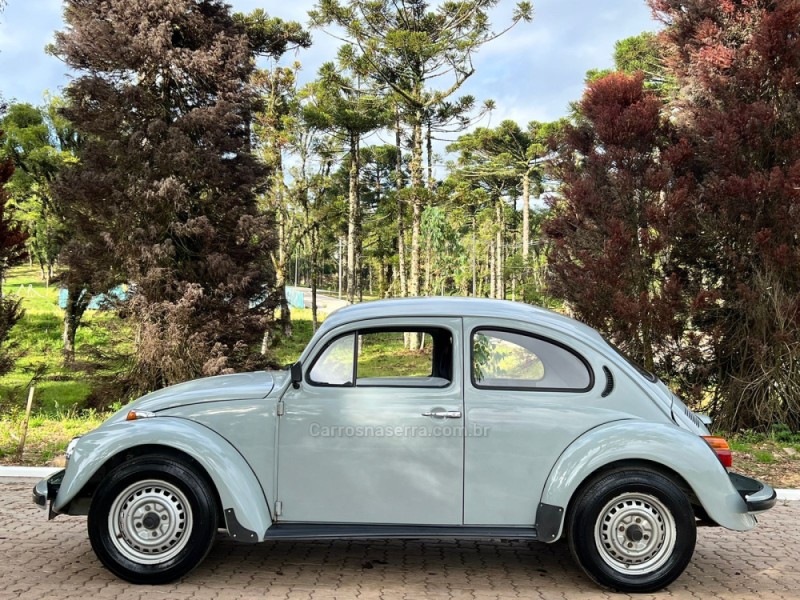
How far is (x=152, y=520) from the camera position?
13.5ft

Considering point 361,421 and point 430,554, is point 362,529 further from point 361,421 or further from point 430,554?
point 430,554

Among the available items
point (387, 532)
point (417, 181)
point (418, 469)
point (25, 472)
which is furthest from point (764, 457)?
point (417, 181)

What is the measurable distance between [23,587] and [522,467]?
3130mm

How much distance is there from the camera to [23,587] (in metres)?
4.02

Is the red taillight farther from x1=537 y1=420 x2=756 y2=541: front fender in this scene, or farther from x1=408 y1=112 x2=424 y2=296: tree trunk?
x1=408 y1=112 x2=424 y2=296: tree trunk

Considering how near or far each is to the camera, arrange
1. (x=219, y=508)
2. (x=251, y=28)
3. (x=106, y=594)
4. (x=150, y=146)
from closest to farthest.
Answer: (x=106, y=594)
(x=219, y=508)
(x=150, y=146)
(x=251, y=28)

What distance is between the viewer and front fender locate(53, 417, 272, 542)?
4.06 m

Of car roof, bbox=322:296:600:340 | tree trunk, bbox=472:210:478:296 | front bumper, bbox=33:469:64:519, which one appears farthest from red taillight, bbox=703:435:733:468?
tree trunk, bbox=472:210:478:296

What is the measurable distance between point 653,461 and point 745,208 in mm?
6327

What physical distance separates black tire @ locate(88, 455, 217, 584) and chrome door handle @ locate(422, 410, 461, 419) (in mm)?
1455

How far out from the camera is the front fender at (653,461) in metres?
4.03

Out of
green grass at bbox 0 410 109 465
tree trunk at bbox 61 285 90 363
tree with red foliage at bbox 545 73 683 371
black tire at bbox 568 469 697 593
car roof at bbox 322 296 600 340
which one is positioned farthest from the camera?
tree trunk at bbox 61 285 90 363

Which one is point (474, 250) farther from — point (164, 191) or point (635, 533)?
point (635, 533)

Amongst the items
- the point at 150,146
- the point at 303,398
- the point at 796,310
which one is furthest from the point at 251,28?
the point at 303,398
